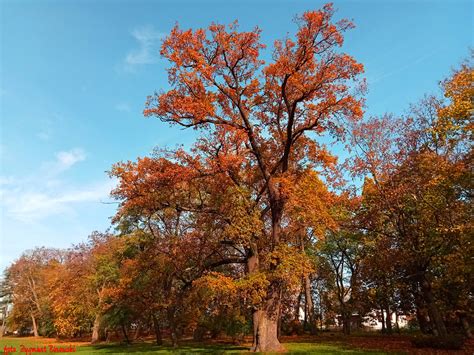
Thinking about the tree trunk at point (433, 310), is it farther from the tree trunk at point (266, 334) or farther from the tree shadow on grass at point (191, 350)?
the tree shadow on grass at point (191, 350)

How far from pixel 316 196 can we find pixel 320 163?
150 inches

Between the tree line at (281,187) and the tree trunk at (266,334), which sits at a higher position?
the tree line at (281,187)

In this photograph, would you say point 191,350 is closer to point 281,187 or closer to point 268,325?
point 268,325

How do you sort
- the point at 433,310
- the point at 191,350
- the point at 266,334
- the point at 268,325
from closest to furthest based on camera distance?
the point at 266,334, the point at 268,325, the point at 433,310, the point at 191,350

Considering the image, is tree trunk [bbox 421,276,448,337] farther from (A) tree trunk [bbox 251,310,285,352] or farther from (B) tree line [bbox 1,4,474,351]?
(A) tree trunk [bbox 251,310,285,352]

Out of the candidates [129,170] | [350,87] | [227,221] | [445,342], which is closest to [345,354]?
[445,342]

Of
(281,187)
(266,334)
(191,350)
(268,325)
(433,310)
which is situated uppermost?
(281,187)

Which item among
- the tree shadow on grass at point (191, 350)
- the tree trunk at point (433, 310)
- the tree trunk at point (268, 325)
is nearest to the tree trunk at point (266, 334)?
the tree trunk at point (268, 325)

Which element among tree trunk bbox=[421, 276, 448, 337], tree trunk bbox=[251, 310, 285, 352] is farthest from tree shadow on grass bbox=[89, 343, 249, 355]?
tree trunk bbox=[421, 276, 448, 337]

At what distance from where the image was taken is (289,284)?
19.0 metres

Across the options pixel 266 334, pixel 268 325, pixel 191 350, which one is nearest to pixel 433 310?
pixel 268 325

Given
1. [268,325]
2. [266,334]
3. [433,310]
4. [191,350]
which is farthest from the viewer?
[191,350]

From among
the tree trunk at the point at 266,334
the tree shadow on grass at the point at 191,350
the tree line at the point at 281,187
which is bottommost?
the tree shadow on grass at the point at 191,350

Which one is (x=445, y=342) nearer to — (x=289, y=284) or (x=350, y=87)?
(x=289, y=284)
